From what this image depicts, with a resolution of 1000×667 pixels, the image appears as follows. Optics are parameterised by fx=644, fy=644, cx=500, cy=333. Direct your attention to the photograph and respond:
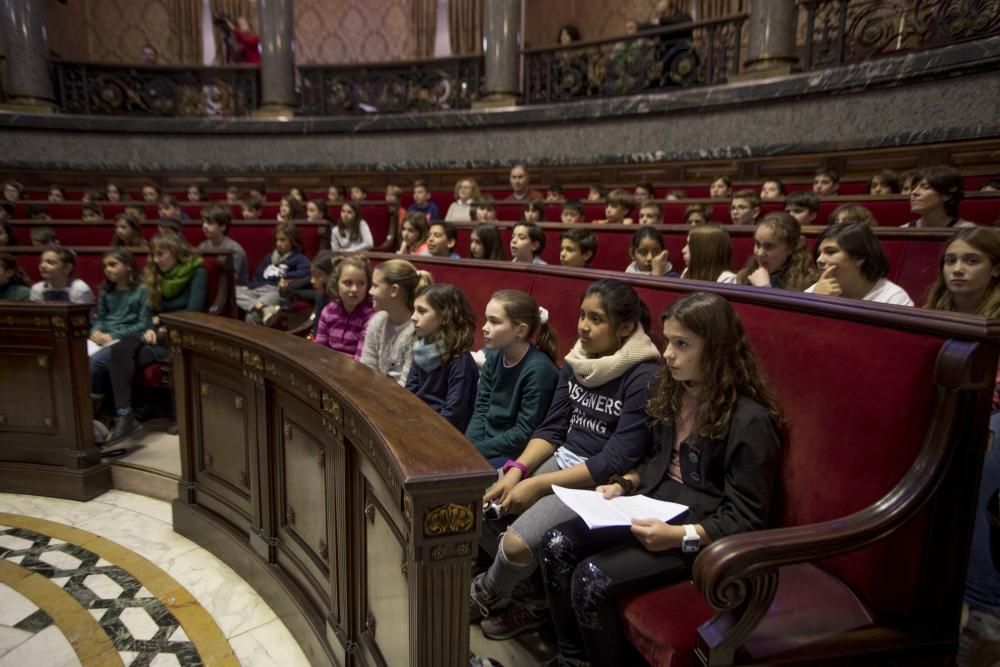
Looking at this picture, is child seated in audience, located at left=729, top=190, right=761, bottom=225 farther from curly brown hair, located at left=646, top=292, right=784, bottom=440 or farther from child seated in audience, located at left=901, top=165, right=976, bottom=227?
curly brown hair, located at left=646, top=292, right=784, bottom=440

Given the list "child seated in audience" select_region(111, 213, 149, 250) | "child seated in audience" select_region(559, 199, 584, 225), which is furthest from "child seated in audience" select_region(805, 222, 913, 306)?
"child seated in audience" select_region(111, 213, 149, 250)

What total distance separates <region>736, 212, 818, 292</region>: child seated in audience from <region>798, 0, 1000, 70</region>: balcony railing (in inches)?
117

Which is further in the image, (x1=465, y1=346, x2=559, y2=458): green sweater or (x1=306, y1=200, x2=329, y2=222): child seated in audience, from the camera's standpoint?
(x1=306, y1=200, x2=329, y2=222): child seated in audience

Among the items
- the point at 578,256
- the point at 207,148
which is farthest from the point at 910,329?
the point at 207,148

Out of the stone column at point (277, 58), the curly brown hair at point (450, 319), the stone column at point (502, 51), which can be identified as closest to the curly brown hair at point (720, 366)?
the curly brown hair at point (450, 319)

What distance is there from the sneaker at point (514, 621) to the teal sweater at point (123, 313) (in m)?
2.50

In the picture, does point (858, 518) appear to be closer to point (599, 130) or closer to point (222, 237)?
point (222, 237)

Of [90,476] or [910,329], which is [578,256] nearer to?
[910,329]

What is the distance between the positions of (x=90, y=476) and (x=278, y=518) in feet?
4.42

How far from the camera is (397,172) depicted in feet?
23.9

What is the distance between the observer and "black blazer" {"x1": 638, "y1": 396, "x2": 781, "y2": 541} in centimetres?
121

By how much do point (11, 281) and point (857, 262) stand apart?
387 centimetres

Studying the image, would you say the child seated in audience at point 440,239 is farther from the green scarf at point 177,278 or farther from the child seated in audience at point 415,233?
the green scarf at point 177,278

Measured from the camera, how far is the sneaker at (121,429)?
3033mm
